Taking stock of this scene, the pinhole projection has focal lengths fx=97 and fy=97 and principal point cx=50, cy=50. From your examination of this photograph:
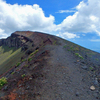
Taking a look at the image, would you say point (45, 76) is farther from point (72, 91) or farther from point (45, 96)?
point (72, 91)

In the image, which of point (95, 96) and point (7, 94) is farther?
point (7, 94)

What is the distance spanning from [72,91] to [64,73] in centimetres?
277

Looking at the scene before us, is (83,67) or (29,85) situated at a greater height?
(83,67)

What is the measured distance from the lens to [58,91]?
8344mm

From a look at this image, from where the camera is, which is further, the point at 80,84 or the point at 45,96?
the point at 80,84

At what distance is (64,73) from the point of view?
1092 cm

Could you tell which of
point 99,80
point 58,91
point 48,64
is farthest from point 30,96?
point 99,80

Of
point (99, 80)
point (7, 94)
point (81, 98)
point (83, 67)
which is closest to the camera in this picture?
point (81, 98)

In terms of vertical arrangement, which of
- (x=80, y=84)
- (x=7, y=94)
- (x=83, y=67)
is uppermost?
(x=83, y=67)

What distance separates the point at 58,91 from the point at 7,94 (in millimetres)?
4741

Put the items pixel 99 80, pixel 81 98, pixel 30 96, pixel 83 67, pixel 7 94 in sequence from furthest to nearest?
1. pixel 83 67
2. pixel 99 80
3. pixel 7 94
4. pixel 30 96
5. pixel 81 98

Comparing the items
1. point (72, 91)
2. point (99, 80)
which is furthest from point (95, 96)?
point (99, 80)

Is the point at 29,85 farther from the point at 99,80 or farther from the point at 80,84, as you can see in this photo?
the point at 99,80

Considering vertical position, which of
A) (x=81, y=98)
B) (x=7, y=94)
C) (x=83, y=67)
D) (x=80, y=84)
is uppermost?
(x=83, y=67)
